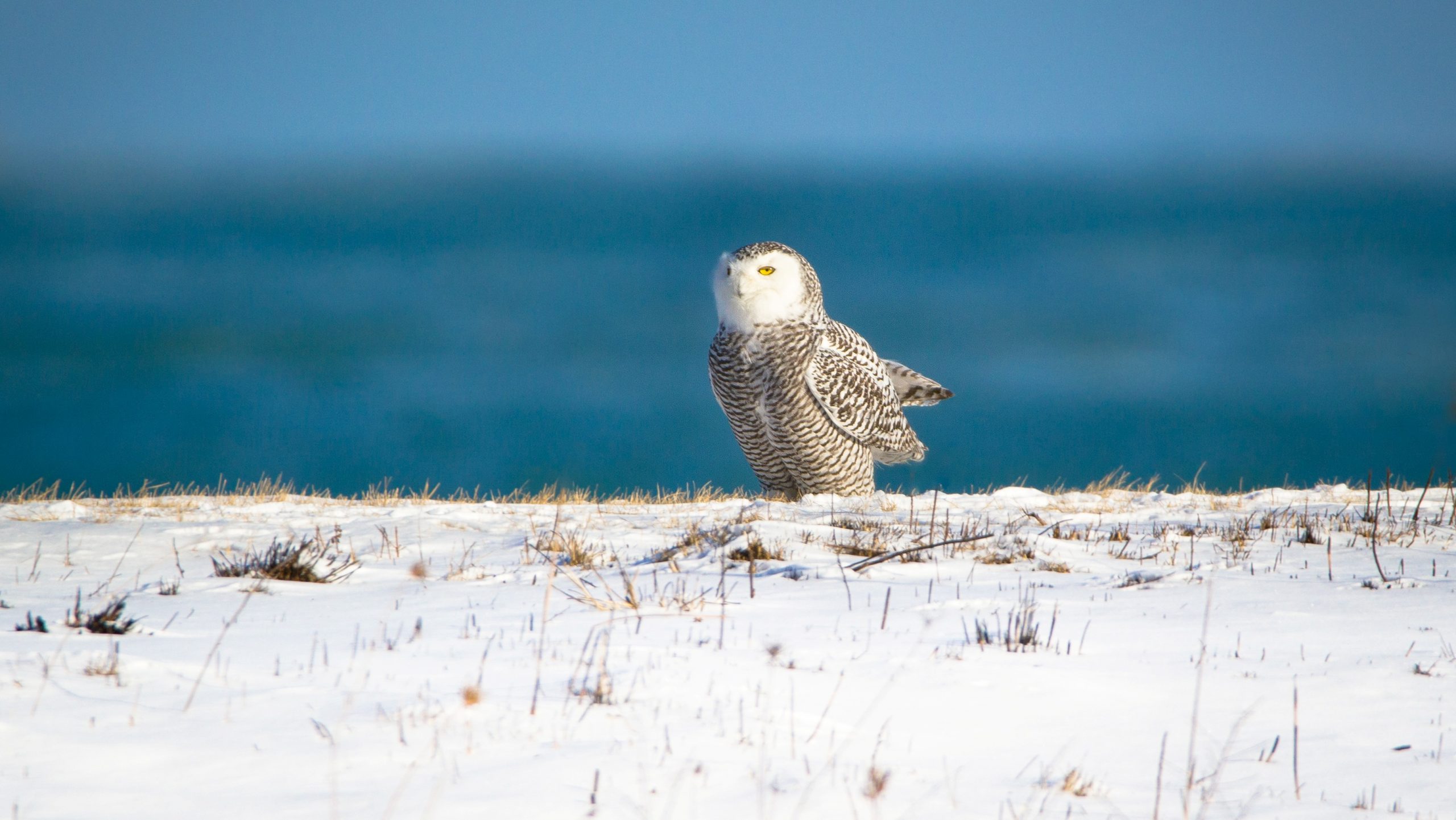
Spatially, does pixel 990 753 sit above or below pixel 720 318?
below

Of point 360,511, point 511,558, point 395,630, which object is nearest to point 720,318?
point 360,511

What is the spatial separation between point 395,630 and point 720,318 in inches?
265

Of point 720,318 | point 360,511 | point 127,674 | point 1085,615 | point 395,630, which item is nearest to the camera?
point 127,674

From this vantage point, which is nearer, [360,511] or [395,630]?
[395,630]

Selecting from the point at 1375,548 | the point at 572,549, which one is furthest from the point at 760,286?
the point at 1375,548

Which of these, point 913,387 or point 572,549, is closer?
point 572,549

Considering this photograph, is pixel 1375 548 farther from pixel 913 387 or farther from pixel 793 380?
pixel 913 387

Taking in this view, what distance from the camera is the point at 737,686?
325 centimetres

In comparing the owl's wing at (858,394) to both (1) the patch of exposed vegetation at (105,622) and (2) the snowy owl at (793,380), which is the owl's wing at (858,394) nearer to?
(2) the snowy owl at (793,380)

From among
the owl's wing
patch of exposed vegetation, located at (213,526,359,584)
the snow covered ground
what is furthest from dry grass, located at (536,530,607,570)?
the owl's wing

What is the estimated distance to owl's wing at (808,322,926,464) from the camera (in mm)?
10234

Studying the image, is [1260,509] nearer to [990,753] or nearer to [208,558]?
[990,753]

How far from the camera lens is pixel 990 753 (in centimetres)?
290

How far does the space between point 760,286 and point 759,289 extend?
0.03m
